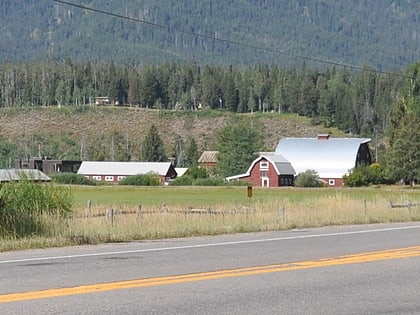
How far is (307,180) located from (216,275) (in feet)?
310

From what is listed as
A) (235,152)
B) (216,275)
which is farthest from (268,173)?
(216,275)

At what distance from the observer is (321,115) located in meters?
191

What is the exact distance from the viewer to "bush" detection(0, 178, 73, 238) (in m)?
21.8

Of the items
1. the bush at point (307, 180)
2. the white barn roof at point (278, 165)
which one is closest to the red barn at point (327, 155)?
the white barn roof at point (278, 165)

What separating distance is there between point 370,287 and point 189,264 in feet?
12.4

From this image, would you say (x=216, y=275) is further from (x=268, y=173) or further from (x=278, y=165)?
(x=278, y=165)

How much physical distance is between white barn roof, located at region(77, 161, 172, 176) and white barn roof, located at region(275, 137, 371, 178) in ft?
51.4

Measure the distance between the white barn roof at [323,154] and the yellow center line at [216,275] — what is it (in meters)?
104

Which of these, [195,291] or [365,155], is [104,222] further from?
[365,155]

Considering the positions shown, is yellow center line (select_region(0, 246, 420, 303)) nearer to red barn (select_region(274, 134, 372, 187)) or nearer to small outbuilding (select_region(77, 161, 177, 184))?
red barn (select_region(274, 134, 372, 187))

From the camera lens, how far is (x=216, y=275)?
1466cm

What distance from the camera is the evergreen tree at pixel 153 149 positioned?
153m

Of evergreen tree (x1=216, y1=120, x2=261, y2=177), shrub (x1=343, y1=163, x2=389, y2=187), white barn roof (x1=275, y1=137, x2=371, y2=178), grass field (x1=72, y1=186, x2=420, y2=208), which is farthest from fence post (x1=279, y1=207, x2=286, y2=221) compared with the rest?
evergreen tree (x1=216, y1=120, x2=261, y2=177)

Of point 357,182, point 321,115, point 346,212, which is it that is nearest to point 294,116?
point 321,115
